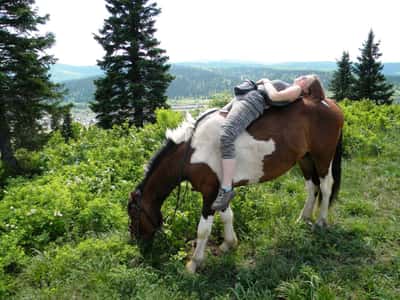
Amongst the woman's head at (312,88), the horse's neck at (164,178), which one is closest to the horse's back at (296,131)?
the woman's head at (312,88)

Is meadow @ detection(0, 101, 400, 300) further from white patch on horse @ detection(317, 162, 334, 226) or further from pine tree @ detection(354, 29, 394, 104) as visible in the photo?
pine tree @ detection(354, 29, 394, 104)

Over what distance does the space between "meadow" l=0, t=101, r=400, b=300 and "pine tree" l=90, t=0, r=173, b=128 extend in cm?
1537

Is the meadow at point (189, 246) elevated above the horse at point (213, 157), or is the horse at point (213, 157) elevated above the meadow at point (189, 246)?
the horse at point (213, 157)

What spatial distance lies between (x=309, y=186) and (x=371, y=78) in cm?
3103

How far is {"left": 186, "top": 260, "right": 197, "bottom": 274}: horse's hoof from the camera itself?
3571mm

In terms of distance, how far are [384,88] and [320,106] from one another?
31.8 metres

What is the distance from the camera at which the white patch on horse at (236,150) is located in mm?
3621

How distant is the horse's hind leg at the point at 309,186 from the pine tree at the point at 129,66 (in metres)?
16.7

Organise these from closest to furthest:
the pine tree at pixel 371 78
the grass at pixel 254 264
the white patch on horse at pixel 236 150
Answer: the grass at pixel 254 264, the white patch on horse at pixel 236 150, the pine tree at pixel 371 78

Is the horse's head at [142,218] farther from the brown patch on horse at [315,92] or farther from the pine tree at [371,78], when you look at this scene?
the pine tree at [371,78]

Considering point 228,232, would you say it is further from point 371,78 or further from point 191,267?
point 371,78

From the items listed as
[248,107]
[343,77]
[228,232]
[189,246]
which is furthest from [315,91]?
[343,77]

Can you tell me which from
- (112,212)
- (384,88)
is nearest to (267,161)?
(112,212)

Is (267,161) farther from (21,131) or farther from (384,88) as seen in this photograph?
(384,88)
